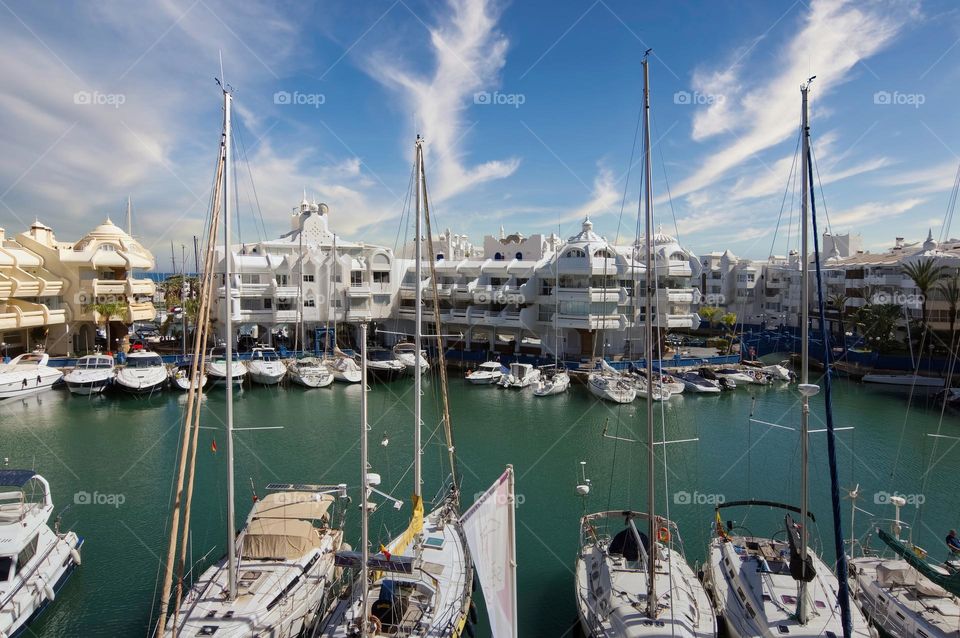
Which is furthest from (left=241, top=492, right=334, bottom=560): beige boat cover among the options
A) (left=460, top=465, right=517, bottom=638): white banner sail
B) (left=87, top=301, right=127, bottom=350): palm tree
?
(left=87, top=301, right=127, bottom=350): palm tree

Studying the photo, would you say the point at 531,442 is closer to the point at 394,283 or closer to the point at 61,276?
the point at 394,283

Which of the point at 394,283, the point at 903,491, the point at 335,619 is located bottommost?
the point at 903,491

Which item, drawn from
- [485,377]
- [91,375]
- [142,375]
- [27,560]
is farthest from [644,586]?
[91,375]

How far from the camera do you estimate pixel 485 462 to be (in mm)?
25359

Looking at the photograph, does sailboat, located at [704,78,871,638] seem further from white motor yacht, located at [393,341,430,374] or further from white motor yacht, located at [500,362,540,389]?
white motor yacht, located at [393,341,430,374]

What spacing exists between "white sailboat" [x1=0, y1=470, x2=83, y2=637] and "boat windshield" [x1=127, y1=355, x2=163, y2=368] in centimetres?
2754

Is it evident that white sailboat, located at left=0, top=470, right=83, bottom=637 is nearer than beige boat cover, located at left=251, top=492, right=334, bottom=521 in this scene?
Yes

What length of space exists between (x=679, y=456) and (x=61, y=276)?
171 feet

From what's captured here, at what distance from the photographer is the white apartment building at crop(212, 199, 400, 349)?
50.0 m

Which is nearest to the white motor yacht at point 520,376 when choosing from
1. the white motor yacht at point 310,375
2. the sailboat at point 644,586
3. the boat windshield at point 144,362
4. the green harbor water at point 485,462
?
the green harbor water at point 485,462

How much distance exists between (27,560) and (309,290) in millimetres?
39850

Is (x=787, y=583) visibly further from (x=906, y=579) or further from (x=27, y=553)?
(x=27, y=553)

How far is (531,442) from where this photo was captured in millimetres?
28938

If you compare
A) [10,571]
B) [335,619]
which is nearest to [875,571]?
[335,619]
